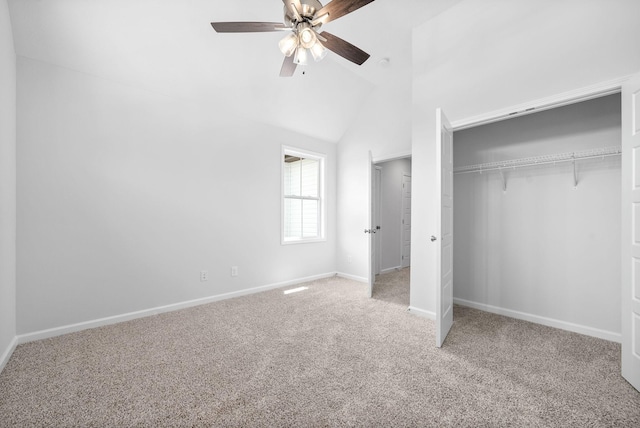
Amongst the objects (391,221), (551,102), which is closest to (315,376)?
(551,102)

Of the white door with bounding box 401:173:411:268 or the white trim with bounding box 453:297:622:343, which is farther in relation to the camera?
the white door with bounding box 401:173:411:268

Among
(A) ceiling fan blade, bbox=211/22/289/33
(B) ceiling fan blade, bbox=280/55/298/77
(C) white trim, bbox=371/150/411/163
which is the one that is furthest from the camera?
(C) white trim, bbox=371/150/411/163

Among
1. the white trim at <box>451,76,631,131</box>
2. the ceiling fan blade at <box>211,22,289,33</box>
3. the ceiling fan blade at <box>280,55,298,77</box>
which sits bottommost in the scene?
the white trim at <box>451,76,631,131</box>

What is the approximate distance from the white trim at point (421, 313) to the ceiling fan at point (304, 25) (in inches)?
109

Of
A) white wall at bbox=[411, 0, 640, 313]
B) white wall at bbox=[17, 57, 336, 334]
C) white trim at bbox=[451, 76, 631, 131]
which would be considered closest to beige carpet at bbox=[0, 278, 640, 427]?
white wall at bbox=[17, 57, 336, 334]

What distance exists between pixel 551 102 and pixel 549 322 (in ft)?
7.06

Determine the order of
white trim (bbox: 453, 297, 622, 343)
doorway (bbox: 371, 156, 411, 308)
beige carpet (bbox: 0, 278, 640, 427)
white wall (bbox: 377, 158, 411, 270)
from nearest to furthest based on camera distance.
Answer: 1. beige carpet (bbox: 0, 278, 640, 427)
2. white trim (bbox: 453, 297, 622, 343)
3. doorway (bbox: 371, 156, 411, 308)
4. white wall (bbox: 377, 158, 411, 270)

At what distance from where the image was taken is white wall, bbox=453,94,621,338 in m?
2.47

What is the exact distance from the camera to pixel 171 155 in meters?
3.21

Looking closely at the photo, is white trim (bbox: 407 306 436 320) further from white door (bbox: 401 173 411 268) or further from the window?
white door (bbox: 401 173 411 268)

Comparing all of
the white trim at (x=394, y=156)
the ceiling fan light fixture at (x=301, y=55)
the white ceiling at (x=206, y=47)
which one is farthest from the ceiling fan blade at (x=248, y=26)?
the white trim at (x=394, y=156)

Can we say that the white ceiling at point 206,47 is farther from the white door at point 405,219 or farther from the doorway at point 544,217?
the white door at point 405,219

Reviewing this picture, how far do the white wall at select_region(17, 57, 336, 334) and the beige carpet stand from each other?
0.47 m

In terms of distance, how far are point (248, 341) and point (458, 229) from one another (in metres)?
2.82
